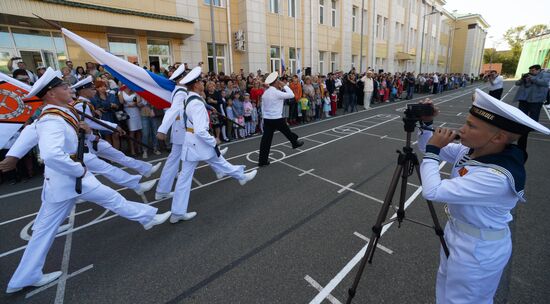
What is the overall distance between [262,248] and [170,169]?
2.42 m

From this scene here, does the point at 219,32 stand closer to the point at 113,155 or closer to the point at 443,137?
the point at 113,155

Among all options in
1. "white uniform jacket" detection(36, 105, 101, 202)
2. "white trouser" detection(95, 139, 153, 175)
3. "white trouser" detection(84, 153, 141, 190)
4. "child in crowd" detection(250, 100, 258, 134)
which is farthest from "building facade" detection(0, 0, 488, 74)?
"white uniform jacket" detection(36, 105, 101, 202)

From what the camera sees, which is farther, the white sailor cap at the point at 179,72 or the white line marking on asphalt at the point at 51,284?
the white sailor cap at the point at 179,72

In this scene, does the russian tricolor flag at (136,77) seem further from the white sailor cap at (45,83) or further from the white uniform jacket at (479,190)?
the white uniform jacket at (479,190)

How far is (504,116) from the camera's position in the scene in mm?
1512

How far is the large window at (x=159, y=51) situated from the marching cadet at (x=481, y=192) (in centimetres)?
1527

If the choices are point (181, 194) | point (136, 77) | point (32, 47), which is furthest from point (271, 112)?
point (32, 47)

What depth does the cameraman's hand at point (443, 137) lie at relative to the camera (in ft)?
5.86

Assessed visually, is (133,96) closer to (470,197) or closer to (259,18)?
(470,197)

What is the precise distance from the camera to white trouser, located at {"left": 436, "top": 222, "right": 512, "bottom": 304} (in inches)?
66.7

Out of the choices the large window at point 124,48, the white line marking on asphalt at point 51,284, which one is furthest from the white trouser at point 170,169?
the large window at point 124,48

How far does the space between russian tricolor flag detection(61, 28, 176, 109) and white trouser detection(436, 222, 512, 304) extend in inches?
217

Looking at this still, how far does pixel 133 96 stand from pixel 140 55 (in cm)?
741

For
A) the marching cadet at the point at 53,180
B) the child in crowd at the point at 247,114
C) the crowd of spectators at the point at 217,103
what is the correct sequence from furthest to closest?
the child in crowd at the point at 247,114 < the crowd of spectators at the point at 217,103 < the marching cadet at the point at 53,180
